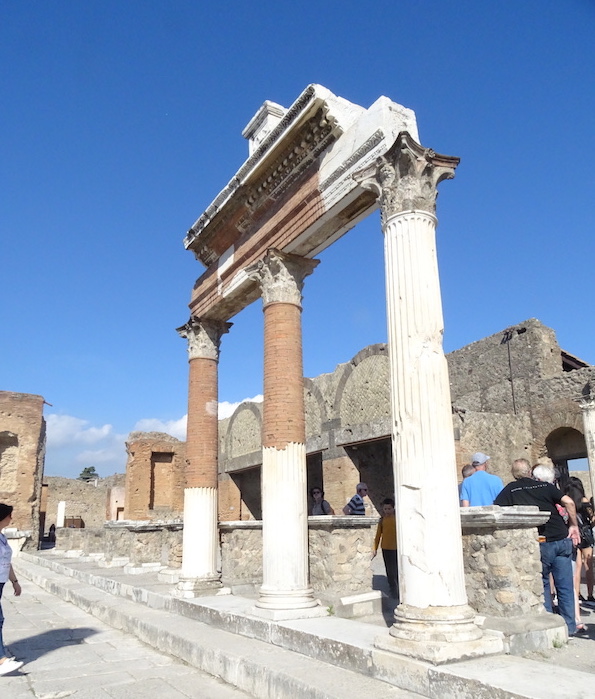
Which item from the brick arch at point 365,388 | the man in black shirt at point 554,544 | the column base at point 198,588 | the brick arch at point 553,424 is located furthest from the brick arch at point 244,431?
the man in black shirt at point 554,544

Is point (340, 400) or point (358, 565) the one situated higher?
point (340, 400)

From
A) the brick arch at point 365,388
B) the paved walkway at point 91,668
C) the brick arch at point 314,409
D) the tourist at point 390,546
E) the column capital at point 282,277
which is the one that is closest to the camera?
the paved walkway at point 91,668

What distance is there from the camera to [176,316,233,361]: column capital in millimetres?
8922

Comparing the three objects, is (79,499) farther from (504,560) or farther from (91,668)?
(504,560)

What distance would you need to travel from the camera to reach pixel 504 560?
15.0 feet

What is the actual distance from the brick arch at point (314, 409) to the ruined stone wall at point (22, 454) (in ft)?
34.9

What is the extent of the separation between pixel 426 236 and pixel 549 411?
14814 mm

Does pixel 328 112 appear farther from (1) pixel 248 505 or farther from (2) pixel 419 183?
(1) pixel 248 505

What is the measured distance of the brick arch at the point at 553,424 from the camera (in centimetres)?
1716

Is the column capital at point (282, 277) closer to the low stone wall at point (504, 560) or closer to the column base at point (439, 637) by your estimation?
the low stone wall at point (504, 560)

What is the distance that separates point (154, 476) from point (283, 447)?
731 inches

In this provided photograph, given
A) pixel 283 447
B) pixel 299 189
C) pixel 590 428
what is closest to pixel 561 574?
pixel 283 447

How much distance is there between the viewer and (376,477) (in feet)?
56.1

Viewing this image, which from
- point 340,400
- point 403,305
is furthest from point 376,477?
point 403,305
